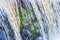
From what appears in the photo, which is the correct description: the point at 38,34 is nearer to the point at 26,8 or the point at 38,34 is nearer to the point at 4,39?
the point at 26,8

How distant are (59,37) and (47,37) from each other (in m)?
0.28

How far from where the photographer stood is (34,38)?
10.7 ft

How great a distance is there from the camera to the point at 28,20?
3189 mm

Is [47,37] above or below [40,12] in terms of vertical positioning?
below

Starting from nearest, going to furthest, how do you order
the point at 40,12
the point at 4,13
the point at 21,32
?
the point at 4,13
the point at 21,32
the point at 40,12

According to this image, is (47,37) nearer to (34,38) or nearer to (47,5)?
(34,38)

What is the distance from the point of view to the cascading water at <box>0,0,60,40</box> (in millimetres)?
2805

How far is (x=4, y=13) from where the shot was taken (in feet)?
9.00

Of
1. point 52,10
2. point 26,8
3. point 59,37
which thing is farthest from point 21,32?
point 52,10

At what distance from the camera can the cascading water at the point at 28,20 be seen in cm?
280

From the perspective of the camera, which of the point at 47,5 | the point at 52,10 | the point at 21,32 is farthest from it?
the point at 52,10

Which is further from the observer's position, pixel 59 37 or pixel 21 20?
pixel 59 37

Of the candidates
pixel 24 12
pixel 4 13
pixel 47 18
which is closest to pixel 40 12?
pixel 47 18

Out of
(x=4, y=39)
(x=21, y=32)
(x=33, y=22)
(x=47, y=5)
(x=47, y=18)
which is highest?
(x=47, y=5)
